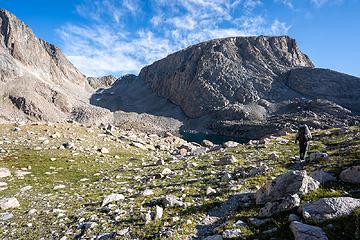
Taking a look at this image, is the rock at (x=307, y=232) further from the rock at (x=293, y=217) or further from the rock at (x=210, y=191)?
the rock at (x=210, y=191)

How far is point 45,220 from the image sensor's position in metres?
12.9

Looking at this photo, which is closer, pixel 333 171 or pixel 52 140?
pixel 333 171

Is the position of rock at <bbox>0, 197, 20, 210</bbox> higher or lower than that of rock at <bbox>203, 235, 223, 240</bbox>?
lower

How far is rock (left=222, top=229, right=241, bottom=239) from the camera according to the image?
30.2 ft

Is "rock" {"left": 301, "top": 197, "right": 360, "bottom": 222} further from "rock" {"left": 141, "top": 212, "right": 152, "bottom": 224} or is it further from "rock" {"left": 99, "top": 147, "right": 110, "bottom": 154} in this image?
"rock" {"left": 99, "top": 147, "right": 110, "bottom": 154}

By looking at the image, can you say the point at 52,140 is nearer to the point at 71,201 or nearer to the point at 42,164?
the point at 42,164

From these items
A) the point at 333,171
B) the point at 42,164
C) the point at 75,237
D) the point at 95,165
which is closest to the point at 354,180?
the point at 333,171

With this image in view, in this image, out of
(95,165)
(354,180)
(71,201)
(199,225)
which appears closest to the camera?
(199,225)

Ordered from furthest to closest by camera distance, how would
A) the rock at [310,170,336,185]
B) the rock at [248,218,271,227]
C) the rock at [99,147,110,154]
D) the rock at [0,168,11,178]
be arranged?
1. the rock at [99,147,110,154]
2. the rock at [0,168,11,178]
3. the rock at [310,170,336,185]
4. the rock at [248,218,271,227]

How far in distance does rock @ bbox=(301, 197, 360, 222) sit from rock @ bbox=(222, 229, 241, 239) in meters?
1.94

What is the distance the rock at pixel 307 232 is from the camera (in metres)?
7.88

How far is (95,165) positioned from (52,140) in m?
8.95

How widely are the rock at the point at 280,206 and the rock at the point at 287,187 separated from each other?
2.52 ft

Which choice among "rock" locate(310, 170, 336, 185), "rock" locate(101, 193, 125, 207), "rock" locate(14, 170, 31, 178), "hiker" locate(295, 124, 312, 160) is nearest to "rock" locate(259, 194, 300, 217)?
"rock" locate(310, 170, 336, 185)
